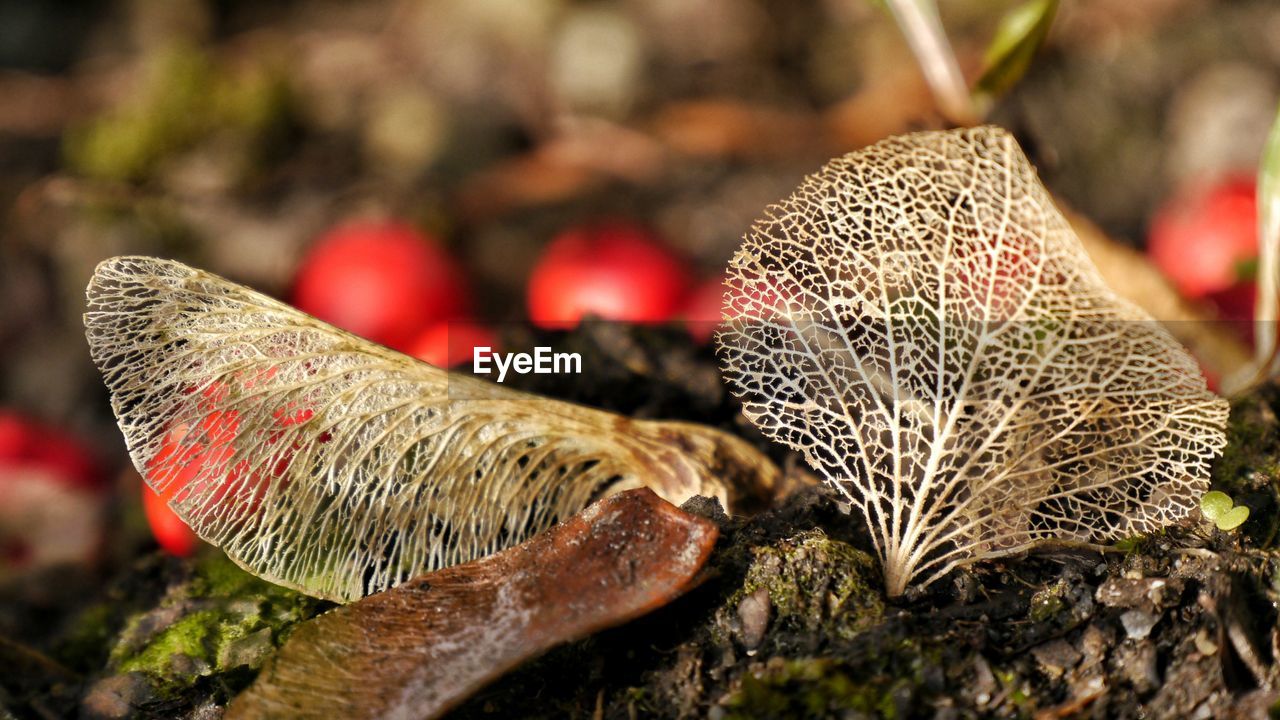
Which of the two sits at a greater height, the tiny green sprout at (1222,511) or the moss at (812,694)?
the tiny green sprout at (1222,511)

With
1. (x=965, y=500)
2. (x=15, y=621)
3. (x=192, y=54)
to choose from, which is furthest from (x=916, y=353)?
(x=192, y=54)

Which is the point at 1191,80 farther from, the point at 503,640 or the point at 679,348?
the point at 503,640

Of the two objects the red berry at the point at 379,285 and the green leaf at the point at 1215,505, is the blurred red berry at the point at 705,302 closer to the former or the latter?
the red berry at the point at 379,285

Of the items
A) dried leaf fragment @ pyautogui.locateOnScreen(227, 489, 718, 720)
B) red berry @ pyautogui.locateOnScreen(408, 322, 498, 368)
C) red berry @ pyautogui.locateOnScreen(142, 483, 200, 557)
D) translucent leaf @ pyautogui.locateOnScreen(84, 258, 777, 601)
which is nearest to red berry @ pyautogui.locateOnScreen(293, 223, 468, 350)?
red berry @ pyautogui.locateOnScreen(408, 322, 498, 368)

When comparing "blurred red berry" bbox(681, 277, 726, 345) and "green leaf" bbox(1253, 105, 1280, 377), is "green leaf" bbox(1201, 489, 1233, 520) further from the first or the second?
"blurred red berry" bbox(681, 277, 726, 345)

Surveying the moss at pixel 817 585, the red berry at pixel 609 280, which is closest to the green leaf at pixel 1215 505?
the moss at pixel 817 585

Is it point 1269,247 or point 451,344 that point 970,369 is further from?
point 451,344
